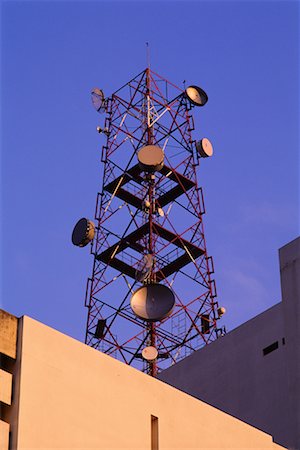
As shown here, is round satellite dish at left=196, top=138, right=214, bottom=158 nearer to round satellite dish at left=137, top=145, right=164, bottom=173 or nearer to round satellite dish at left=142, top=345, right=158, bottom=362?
round satellite dish at left=137, top=145, right=164, bottom=173

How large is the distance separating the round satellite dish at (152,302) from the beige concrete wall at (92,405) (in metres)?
7.33

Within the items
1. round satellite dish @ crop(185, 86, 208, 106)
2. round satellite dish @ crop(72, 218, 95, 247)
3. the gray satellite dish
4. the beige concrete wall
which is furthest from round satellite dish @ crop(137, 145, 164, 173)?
the beige concrete wall

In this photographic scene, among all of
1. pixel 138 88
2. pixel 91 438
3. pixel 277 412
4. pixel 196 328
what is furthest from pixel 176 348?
pixel 91 438

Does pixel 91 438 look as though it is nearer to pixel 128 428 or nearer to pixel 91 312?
pixel 128 428

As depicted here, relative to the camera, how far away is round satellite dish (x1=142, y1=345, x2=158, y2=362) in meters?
39.8

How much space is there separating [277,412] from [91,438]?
40.3 feet

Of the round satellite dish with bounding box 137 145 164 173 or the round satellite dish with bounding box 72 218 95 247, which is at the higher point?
the round satellite dish with bounding box 137 145 164 173

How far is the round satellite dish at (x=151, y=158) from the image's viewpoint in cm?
4334

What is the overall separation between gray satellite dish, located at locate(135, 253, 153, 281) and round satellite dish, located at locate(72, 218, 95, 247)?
2352 mm

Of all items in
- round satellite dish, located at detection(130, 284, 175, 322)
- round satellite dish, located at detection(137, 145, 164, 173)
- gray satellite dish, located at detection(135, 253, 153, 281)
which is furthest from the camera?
round satellite dish, located at detection(137, 145, 164, 173)

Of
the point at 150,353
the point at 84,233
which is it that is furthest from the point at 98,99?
the point at 150,353

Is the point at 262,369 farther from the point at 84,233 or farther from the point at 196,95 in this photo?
the point at 196,95

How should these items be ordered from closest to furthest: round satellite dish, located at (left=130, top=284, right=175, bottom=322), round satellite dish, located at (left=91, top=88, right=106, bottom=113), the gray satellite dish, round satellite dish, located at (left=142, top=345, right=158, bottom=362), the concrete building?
the concrete building
round satellite dish, located at (left=130, top=284, right=175, bottom=322)
round satellite dish, located at (left=142, top=345, right=158, bottom=362)
the gray satellite dish
round satellite dish, located at (left=91, top=88, right=106, bottom=113)

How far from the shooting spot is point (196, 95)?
160 ft
